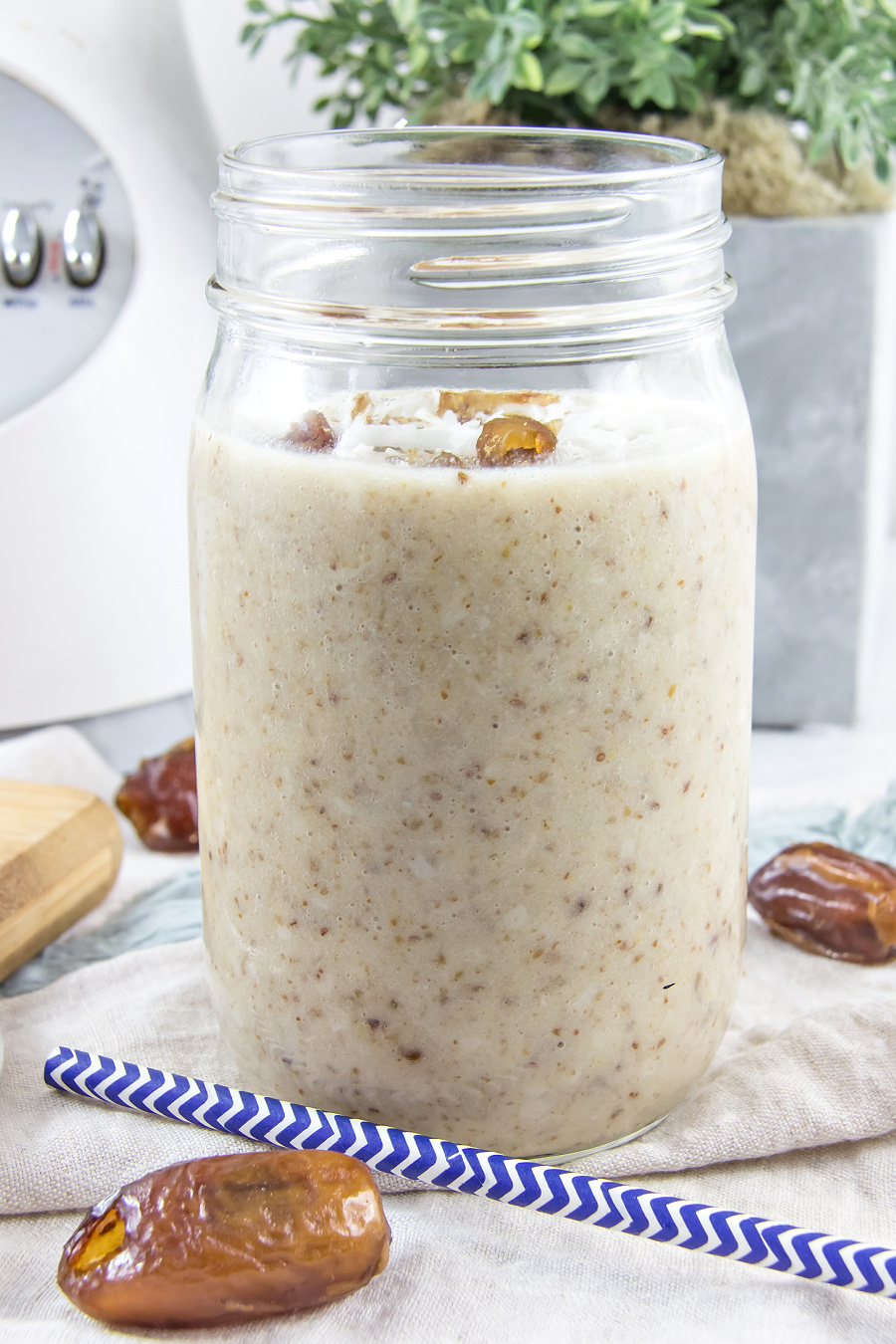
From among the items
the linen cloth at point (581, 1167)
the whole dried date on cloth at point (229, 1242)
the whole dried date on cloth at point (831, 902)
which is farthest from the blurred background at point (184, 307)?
the whole dried date on cloth at point (229, 1242)

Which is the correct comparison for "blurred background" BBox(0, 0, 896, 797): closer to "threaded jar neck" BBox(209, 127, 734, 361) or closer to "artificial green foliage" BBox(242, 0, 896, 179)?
"artificial green foliage" BBox(242, 0, 896, 179)

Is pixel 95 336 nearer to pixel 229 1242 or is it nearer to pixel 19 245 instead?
pixel 19 245

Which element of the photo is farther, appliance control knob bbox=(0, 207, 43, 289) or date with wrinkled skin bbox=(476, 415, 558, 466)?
appliance control knob bbox=(0, 207, 43, 289)

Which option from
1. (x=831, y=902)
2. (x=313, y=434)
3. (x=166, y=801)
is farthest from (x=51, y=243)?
(x=831, y=902)

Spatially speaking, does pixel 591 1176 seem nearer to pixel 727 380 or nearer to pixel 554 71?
pixel 727 380

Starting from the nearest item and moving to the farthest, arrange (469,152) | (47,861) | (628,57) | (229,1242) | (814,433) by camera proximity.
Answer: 1. (229,1242)
2. (469,152)
3. (47,861)
4. (628,57)
5. (814,433)

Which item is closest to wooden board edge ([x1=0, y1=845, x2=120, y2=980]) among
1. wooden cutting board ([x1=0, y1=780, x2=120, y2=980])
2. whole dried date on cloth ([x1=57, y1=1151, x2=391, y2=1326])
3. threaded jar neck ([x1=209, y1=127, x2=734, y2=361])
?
wooden cutting board ([x1=0, y1=780, x2=120, y2=980])

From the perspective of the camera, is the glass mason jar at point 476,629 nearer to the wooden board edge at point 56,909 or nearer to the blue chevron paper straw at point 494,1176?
the blue chevron paper straw at point 494,1176
